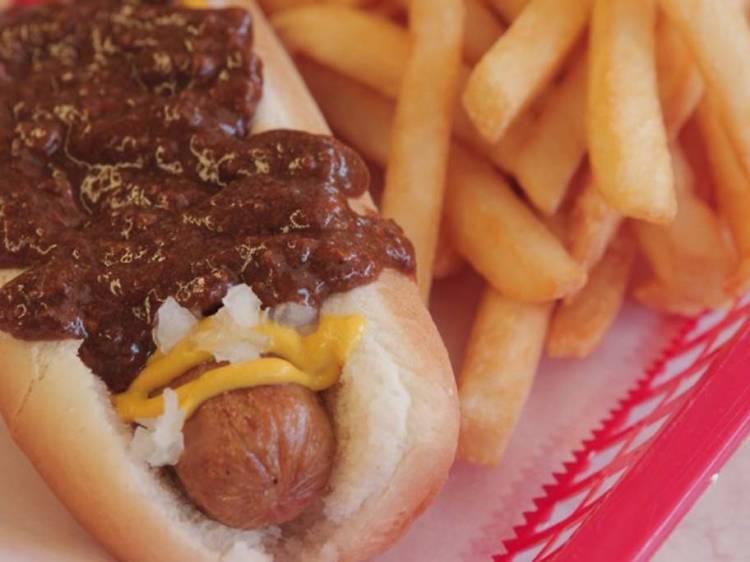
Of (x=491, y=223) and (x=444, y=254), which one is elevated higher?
(x=491, y=223)

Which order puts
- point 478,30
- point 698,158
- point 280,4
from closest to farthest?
point 478,30 → point 698,158 → point 280,4

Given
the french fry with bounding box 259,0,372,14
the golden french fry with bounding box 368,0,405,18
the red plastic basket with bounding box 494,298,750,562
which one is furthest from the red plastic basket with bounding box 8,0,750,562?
the french fry with bounding box 259,0,372,14

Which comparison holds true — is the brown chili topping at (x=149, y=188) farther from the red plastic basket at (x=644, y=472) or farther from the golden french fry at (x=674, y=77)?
the golden french fry at (x=674, y=77)

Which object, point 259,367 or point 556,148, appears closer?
point 259,367

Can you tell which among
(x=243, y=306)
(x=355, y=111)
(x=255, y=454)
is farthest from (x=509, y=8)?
(x=255, y=454)

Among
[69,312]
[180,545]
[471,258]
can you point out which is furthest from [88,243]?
[471,258]

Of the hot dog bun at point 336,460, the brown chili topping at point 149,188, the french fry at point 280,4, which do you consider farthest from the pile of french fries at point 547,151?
the hot dog bun at point 336,460

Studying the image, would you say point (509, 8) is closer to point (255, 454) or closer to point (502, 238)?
point (502, 238)

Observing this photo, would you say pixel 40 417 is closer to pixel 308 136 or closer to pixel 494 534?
pixel 308 136

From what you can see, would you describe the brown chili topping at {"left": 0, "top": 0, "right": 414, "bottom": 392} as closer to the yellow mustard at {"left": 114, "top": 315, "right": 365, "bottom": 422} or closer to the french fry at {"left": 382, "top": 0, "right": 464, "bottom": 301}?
the yellow mustard at {"left": 114, "top": 315, "right": 365, "bottom": 422}
